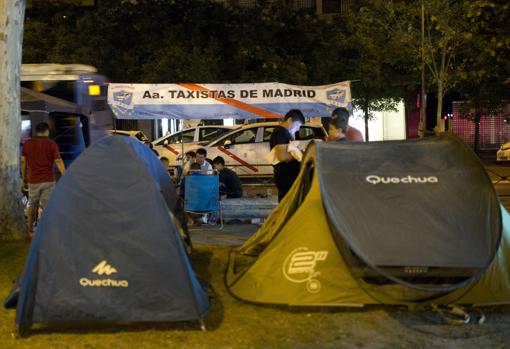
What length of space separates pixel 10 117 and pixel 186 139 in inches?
431

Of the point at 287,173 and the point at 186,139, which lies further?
the point at 186,139

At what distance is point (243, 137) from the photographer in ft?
59.1

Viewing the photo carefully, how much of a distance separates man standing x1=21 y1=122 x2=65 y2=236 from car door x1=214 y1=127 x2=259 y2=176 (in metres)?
9.07

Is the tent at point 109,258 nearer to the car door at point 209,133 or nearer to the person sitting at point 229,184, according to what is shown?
the person sitting at point 229,184

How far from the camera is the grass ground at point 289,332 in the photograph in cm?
518

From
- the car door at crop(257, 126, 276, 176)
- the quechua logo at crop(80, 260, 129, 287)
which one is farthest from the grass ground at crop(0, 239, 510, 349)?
the car door at crop(257, 126, 276, 176)

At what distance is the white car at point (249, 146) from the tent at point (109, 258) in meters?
12.2

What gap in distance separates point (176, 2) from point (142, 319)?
61.8ft

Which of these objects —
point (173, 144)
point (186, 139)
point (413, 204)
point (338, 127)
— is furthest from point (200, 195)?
point (186, 139)

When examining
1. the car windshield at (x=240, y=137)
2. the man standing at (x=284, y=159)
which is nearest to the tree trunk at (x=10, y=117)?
the man standing at (x=284, y=159)

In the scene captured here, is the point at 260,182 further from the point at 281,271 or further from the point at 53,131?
the point at 281,271

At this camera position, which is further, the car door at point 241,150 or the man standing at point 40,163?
the car door at point 241,150

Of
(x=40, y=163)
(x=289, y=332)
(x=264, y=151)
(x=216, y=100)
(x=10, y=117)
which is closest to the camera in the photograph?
(x=289, y=332)

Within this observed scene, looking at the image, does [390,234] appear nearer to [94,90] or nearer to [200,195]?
[200,195]
